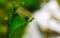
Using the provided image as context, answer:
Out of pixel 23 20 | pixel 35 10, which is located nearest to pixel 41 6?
pixel 35 10

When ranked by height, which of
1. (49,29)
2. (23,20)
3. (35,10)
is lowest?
(23,20)

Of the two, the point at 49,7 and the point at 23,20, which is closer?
the point at 23,20

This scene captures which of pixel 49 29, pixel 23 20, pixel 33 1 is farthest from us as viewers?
pixel 33 1

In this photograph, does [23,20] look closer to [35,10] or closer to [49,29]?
[49,29]

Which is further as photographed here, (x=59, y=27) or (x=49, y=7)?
(x=49, y=7)

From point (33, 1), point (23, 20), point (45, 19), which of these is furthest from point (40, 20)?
point (23, 20)

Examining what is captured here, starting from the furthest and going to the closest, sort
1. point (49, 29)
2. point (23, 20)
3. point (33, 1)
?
point (33, 1) < point (49, 29) < point (23, 20)

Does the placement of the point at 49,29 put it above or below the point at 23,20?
above

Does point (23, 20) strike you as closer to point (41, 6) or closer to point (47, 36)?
point (47, 36)

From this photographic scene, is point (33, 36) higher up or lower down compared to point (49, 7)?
lower down
